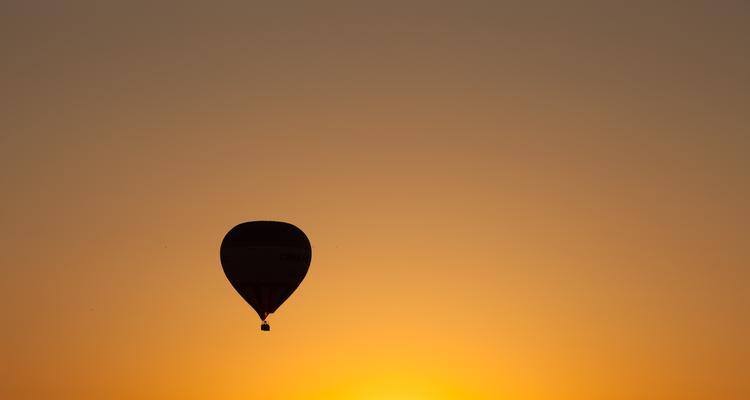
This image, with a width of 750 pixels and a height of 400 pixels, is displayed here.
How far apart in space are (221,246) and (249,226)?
132 cm

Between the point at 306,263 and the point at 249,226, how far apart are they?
2.37 m

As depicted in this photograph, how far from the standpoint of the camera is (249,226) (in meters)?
75.0

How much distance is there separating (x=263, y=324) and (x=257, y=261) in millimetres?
2800

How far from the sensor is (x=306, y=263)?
75.6 m

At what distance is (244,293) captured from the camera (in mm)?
75125

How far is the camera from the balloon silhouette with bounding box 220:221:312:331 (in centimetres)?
7456

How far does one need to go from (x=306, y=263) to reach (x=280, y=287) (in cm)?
126

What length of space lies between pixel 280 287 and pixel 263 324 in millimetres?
2881

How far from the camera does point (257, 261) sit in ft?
244

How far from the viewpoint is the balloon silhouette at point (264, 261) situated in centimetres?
7456

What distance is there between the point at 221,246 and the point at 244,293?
1824mm

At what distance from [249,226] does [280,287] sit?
7.60 feet

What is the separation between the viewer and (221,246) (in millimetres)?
75562

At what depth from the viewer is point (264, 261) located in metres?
74.4
